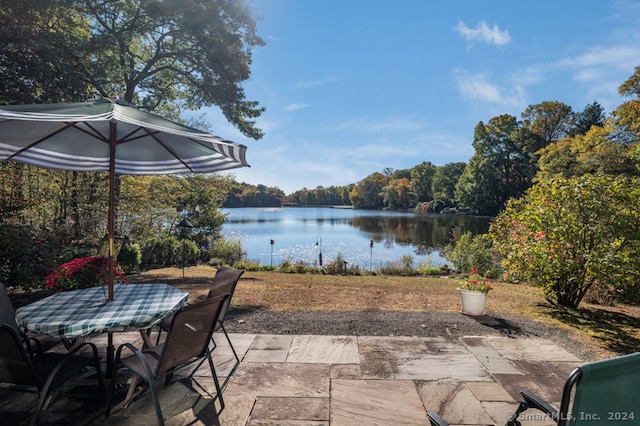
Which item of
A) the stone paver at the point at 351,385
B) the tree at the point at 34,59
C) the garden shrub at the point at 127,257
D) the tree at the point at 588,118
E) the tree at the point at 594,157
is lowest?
the garden shrub at the point at 127,257

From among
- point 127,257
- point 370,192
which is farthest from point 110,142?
point 370,192

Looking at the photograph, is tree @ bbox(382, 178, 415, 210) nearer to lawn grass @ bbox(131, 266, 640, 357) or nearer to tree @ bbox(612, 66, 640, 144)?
tree @ bbox(612, 66, 640, 144)

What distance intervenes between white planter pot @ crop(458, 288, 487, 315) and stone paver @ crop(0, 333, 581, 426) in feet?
2.99

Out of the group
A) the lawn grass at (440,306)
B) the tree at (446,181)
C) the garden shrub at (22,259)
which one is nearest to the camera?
the lawn grass at (440,306)

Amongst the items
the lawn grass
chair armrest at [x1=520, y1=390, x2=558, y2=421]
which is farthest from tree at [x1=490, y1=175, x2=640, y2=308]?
chair armrest at [x1=520, y1=390, x2=558, y2=421]

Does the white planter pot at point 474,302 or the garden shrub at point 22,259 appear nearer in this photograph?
the white planter pot at point 474,302

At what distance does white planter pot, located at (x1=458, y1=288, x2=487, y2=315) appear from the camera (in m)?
3.95

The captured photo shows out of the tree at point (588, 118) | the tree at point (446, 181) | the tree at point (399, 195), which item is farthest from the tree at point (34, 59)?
the tree at point (399, 195)

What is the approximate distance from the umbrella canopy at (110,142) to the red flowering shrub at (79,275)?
1562mm

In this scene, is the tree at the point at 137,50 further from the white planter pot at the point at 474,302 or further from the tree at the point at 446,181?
the tree at the point at 446,181

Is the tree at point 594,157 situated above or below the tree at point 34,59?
above

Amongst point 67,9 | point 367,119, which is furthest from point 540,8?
point 367,119

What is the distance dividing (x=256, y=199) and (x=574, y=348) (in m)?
67.3

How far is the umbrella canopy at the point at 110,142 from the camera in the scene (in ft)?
5.85
